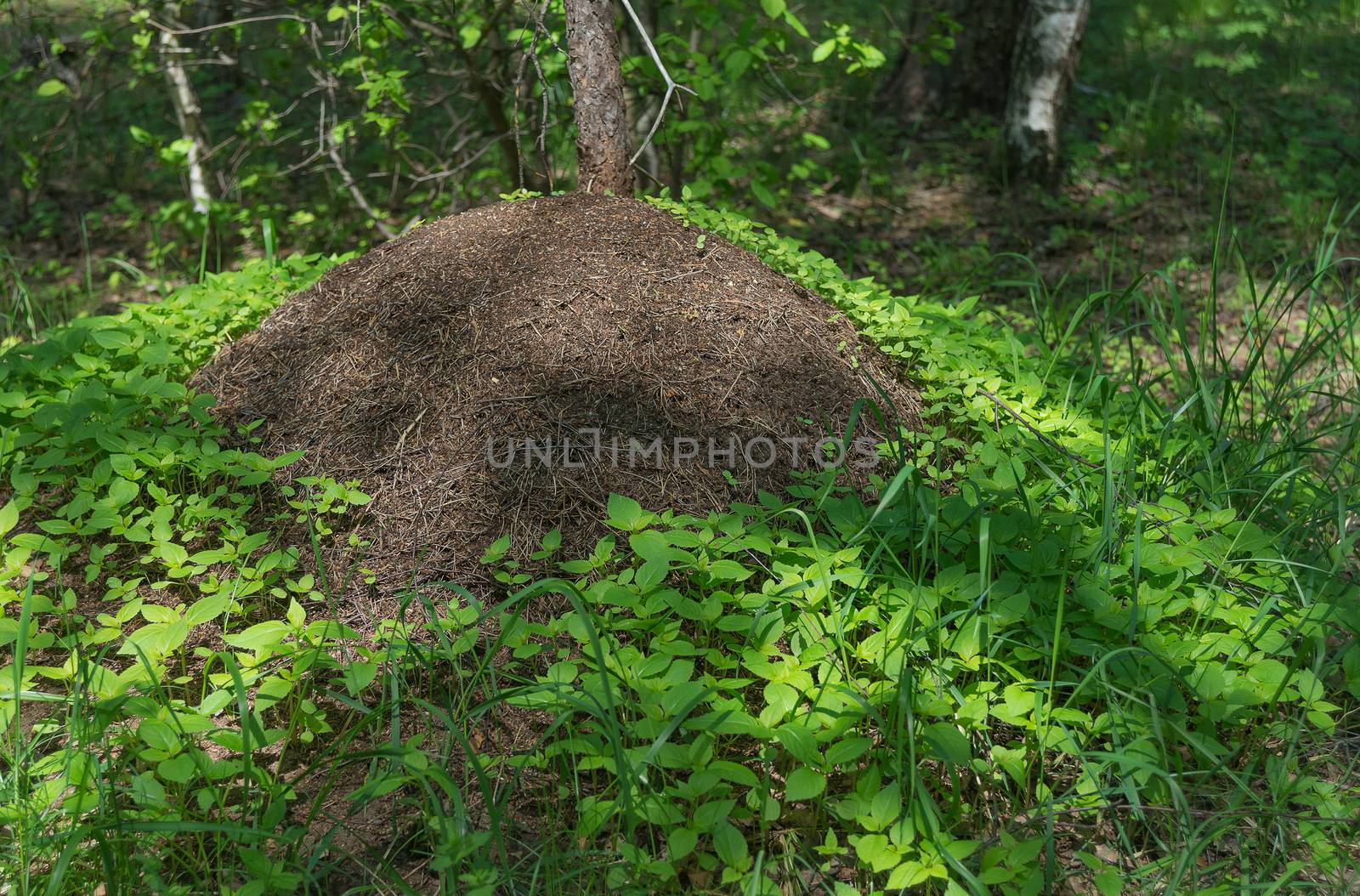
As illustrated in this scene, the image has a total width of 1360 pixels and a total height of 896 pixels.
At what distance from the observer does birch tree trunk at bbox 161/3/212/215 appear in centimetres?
471

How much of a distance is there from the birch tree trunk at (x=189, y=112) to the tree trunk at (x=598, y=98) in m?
2.25

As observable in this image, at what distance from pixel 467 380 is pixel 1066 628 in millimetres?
1830

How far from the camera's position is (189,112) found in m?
4.93

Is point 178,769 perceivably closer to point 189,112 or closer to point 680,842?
point 680,842

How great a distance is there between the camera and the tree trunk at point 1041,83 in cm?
543

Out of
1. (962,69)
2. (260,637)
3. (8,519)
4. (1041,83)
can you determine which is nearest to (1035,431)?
(260,637)

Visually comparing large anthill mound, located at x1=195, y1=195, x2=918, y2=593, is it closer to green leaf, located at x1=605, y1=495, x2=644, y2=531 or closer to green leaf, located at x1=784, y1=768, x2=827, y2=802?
green leaf, located at x1=605, y1=495, x2=644, y2=531

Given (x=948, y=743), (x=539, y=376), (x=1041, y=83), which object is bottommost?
(x=948, y=743)

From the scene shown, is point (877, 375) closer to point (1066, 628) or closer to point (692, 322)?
A: point (692, 322)

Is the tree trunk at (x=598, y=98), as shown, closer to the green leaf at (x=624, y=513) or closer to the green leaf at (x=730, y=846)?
the green leaf at (x=624, y=513)

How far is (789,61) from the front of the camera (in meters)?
4.43

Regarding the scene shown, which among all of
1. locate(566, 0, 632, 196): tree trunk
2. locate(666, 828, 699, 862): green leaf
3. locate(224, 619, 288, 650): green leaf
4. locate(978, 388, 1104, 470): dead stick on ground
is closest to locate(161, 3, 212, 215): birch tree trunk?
locate(566, 0, 632, 196): tree trunk

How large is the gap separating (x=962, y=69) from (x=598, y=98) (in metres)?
4.48

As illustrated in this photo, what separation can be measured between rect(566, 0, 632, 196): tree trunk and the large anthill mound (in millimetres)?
244
